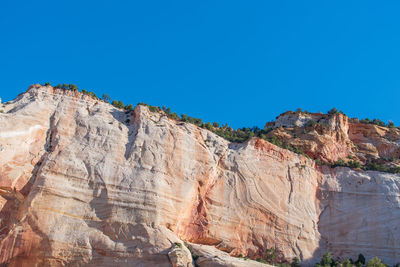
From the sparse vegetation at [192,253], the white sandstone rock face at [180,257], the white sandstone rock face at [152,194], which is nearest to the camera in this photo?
the white sandstone rock face at [180,257]

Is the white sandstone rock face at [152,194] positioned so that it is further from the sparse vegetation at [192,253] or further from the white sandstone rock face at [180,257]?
the white sandstone rock face at [180,257]

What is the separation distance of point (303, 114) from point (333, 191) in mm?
12609

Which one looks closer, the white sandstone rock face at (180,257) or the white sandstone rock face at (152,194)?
the white sandstone rock face at (180,257)

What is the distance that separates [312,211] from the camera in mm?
38500

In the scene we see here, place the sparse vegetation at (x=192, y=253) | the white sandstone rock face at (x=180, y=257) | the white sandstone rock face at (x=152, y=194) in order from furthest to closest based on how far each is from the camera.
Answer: the sparse vegetation at (x=192, y=253) < the white sandstone rock face at (x=152, y=194) < the white sandstone rock face at (x=180, y=257)

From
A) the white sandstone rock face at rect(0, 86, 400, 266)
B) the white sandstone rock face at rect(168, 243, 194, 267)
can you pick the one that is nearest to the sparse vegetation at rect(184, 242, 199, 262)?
the white sandstone rock face at rect(0, 86, 400, 266)

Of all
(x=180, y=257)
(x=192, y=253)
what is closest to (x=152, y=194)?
(x=192, y=253)

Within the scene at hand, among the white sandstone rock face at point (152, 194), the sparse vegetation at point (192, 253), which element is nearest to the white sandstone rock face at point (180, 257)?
the white sandstone rock face at point (152, 194)

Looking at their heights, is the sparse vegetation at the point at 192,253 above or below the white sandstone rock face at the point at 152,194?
below

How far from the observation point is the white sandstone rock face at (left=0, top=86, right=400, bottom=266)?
2872 centimetres

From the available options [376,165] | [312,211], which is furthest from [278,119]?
[312,211]

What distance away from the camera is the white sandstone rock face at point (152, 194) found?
28.7 metres

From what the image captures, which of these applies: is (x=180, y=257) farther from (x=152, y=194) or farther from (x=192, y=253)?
(x=152, y=194)

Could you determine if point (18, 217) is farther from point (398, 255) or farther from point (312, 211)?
point (398, 255)
